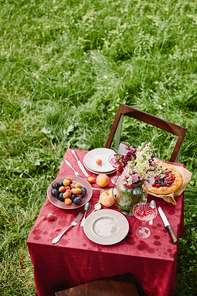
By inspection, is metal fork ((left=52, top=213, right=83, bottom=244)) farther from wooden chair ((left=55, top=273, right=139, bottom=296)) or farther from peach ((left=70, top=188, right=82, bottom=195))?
wooden chair ((left=55, top=273, right=139, bottom=296))

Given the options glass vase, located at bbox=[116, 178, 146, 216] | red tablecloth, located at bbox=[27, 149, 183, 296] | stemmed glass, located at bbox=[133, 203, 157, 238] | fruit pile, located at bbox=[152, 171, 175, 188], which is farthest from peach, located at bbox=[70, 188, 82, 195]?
fruit pile, located at bbox=[152, 171, 175, 188]

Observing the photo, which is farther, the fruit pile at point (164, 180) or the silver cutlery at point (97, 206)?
the fruit pile at point (164, 180)

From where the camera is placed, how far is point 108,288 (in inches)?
54.4

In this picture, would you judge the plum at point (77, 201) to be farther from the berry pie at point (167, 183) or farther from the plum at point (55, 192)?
the berry pie at point (167, 183)

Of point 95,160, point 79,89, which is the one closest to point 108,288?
point 95,160

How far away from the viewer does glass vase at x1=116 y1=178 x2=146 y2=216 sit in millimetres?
1387

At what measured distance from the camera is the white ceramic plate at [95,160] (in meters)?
1.78

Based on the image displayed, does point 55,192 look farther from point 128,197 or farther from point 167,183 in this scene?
point 167,183

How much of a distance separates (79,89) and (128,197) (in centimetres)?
245

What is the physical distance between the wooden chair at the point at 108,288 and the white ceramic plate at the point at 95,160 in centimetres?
67

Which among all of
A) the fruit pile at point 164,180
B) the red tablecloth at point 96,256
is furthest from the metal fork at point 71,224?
the fruit pile at point 164,180

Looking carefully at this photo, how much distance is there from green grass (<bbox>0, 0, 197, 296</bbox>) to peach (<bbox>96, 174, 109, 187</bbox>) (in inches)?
41.3

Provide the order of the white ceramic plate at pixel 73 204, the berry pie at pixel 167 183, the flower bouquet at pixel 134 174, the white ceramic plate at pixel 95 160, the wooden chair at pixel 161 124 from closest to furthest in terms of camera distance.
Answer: the flower bouquet at pixel 134 174 → the white ceramic plate at pixel 73 204 → the berry pie at pixel 167 183 → the white ceramic plate at pixel 95 160 → the wooden chair at pixel 161 124

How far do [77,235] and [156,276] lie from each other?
0.47m
